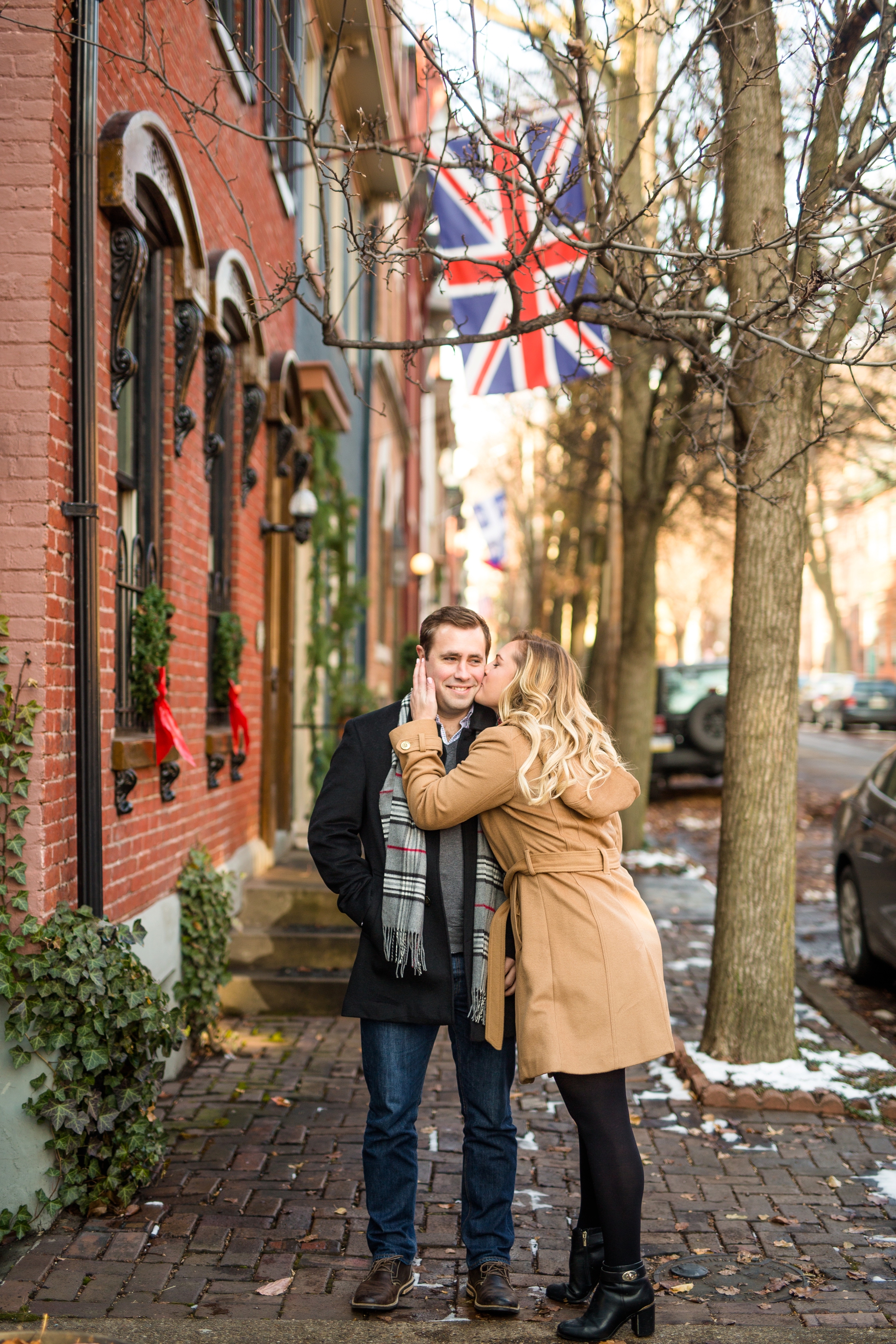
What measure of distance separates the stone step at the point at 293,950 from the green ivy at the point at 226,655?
4.65ft

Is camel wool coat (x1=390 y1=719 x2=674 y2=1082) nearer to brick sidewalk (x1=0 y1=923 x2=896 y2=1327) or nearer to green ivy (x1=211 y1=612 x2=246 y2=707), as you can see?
brick sidewalk (x1=0 y1=923 x2=896 y2=1327)

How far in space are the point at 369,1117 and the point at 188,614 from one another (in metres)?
3.38

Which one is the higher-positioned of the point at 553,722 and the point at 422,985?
the point at 553,722

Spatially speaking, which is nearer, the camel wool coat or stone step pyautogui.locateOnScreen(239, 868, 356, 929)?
the camel wool coat

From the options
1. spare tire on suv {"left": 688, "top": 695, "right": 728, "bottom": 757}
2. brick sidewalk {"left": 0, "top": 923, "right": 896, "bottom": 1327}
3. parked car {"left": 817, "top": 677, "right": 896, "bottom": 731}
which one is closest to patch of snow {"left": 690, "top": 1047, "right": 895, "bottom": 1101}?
brick sidewalk {"left": 0, "top": 923, "right": 896, "bottom": 1327}

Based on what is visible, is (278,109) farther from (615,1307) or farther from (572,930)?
(615,1307)

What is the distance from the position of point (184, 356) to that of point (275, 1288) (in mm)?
4287

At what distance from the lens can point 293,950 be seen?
713cm

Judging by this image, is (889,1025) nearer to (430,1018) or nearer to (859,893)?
(859,893)

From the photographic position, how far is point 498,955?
11.4 feet

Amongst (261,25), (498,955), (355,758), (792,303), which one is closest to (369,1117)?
(498,955)

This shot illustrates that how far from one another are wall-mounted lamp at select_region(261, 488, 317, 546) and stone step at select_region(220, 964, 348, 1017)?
315 cm

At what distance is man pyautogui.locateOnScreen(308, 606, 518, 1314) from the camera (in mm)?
3496

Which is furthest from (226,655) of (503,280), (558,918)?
(558,918)
